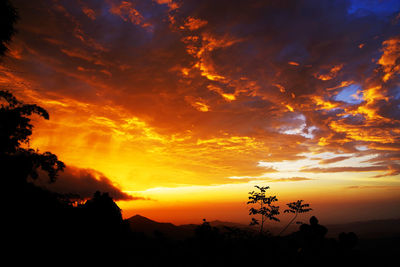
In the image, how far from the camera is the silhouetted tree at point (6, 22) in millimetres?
11156

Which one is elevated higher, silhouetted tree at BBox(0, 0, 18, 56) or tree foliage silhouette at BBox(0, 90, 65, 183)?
silhouetted tree at BBox(0, 0, 18, 56)

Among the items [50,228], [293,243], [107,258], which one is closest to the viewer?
[50,228]

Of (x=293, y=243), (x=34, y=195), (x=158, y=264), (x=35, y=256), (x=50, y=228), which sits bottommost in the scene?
(x=158, y=264)

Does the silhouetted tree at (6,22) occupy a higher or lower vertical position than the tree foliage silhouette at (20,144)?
higher

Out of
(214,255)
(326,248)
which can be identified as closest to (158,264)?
(214,255)

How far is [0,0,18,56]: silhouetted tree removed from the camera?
1116 centimetres

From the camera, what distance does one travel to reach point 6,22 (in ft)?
38.0

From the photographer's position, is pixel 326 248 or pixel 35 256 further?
pixel 326 248

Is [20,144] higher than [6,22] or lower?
lower

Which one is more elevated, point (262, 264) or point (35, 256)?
point (35, 256)

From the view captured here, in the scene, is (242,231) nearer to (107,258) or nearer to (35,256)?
(107,258)

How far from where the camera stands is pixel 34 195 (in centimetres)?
955

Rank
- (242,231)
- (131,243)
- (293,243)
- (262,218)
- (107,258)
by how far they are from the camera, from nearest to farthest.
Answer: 1. (107,258)
2. (131,243)
3. (293,243)
4. (242,231)
5. (262,218)

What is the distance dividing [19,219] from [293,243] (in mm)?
17148
